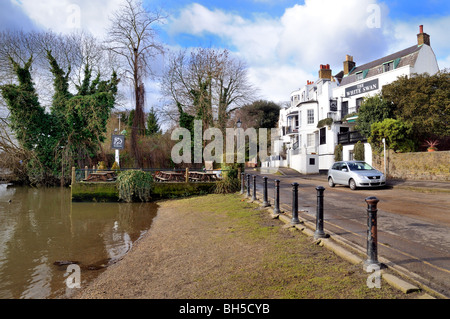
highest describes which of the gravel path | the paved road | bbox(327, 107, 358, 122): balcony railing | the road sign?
bbox(327, 107, 358, 122): balcony railing

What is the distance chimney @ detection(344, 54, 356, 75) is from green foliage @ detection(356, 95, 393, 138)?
1402 centimetres

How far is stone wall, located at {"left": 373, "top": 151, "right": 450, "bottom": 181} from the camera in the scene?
1583cm

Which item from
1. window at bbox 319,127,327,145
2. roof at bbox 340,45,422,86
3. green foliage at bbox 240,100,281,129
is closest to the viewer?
roof at bbox 340,45,422,86

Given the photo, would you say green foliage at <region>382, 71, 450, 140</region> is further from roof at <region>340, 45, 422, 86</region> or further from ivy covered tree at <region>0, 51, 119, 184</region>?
ivy covered tree at <region>0, 51, 119, 184</region>

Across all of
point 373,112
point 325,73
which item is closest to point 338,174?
→ point 373,112

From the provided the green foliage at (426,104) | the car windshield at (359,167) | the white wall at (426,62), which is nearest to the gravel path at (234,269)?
the car windshield at (359,167)

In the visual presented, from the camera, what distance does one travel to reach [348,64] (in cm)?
3538

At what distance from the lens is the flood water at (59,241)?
5273 mm

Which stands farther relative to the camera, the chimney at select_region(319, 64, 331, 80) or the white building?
the chimney at select_region(319, 64, 331, 80)

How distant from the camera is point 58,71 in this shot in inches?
1052

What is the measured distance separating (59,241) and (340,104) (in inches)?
Result: 1241

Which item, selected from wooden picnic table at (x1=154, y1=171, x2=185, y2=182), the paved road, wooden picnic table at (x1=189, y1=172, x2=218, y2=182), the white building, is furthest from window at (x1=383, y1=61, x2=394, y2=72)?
wooden picnic table at (x1=154, y1=171, x2=185, y2=182)

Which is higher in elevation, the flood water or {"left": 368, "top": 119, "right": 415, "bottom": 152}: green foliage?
{"left": 368, "top": 119, "right": 415, "bottom": 152}: green foliage
